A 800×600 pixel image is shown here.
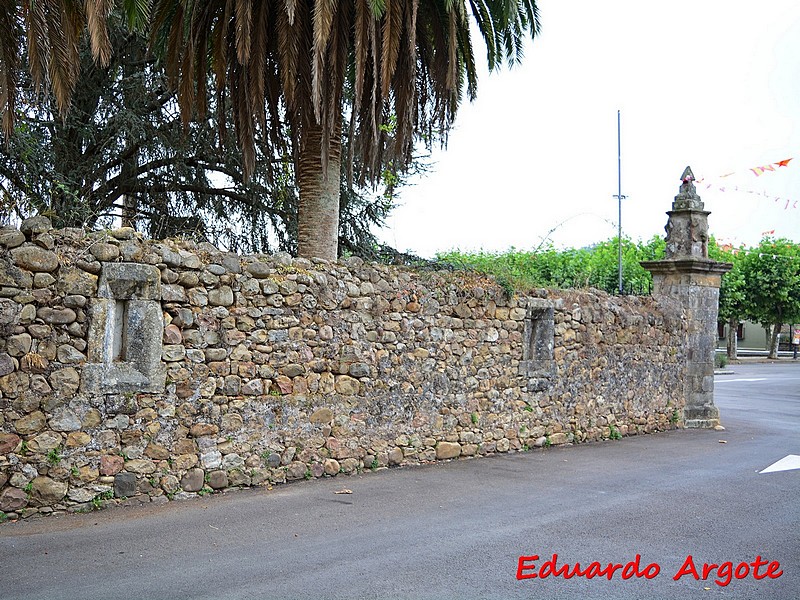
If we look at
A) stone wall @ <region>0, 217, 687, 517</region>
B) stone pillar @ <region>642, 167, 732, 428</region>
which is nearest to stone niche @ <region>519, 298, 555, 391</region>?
stone wall @ <region>0, 217, 687, 517</region>

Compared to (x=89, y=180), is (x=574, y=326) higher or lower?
lower

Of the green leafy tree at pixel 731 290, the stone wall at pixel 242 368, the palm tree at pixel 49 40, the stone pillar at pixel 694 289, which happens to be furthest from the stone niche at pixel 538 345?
the green leafy tree at pixel 731 290

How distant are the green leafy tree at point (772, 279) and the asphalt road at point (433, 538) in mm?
36814

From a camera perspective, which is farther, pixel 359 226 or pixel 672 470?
pixel 359 226

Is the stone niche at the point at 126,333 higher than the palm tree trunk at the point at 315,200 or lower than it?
lower

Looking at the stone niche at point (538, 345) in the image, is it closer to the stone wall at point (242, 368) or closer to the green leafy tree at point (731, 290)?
the stone wall at point (242, 368)

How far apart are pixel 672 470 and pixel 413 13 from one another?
22.0 ft

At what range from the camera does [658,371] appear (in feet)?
46.9

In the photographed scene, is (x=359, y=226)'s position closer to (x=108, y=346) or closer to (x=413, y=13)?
(x=413, y=13)

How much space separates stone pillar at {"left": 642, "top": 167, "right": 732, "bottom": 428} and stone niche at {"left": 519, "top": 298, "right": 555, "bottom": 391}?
426 cm

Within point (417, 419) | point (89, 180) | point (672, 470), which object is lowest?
point (672, 470)

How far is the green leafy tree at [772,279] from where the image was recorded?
143 feet

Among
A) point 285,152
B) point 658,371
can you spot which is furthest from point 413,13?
point 658,371

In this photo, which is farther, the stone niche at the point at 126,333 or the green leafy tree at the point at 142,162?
the green leafy tree at the point at 142,162
